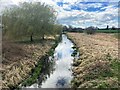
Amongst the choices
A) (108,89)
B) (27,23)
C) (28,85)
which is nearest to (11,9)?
(27,23)

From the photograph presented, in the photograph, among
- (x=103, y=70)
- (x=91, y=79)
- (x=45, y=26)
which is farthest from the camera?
(x=45, y=26)

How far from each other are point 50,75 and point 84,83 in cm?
679

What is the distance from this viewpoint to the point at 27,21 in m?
56.2

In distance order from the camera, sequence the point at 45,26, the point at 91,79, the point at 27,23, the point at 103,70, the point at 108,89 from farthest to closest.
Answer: the point at 45,26, the point at 27,23, the point at 103,70, the point at 91,79, the point at 108,89

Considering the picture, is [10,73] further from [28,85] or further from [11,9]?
[11,9]

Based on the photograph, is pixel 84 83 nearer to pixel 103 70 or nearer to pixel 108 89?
pixel 108 89

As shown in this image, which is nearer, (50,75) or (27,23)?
(50,75)

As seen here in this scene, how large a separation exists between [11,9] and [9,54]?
30851 millimetres

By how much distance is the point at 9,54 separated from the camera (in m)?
31.1

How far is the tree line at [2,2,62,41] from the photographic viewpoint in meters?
55.5

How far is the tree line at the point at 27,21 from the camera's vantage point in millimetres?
55500

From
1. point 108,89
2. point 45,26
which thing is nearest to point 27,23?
point 45,26

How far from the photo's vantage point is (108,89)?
1616 centimetres

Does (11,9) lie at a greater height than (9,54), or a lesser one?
greater
